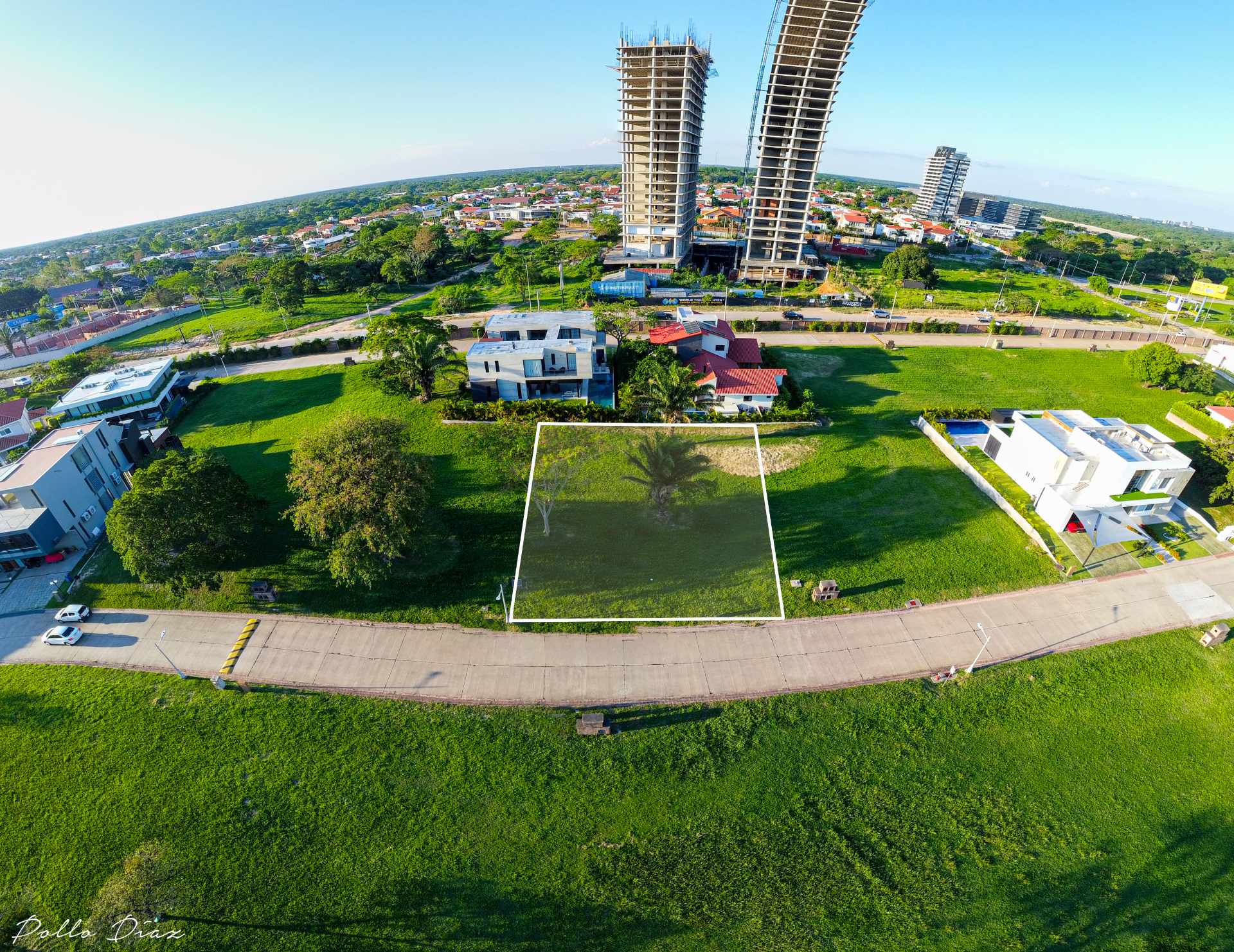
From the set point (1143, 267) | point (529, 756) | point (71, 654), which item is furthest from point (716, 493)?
point (1143, 267)

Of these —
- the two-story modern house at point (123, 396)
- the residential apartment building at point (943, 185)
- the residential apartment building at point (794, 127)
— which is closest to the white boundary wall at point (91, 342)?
the two-story modern house at point (123, 396)

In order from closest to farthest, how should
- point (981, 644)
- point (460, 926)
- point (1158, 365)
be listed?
point (460, 926) < point (981, 644) < point (1158, 365)

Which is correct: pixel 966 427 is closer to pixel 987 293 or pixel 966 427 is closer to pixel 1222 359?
pixel 1222 359

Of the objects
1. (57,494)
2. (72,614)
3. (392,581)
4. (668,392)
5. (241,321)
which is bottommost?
(241,321)

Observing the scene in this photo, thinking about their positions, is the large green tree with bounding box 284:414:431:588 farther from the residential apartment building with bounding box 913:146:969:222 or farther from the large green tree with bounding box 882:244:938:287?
the residential apartment building with bounding box 913:146:969:222

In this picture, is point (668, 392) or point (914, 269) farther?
point (914, 269)

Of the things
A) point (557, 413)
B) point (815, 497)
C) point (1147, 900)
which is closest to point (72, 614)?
point (557, 413)
